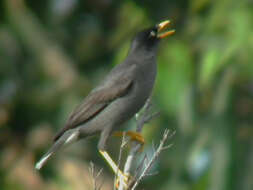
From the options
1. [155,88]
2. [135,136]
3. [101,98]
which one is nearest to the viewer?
[135,136]

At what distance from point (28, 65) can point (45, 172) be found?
232 cm

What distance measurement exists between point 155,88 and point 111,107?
10.1 feet

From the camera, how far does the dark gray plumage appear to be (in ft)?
26.1

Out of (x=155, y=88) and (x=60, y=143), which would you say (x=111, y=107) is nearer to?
(x=60, y=143)

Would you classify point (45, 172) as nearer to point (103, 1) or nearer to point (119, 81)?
point (103, 1)

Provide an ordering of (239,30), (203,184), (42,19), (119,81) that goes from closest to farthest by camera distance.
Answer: (119,81)
(239,30)
(203,184)
(42,19)

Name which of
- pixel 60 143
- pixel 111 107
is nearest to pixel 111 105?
pixel 111 107

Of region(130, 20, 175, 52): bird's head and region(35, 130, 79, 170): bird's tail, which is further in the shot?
region(130, 20, 175, 52): bird's head

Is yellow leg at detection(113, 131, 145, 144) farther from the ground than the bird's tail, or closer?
closer

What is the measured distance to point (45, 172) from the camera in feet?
46.3

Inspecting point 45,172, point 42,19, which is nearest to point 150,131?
point 45,172

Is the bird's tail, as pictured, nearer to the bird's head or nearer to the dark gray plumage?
the dark gray plumage

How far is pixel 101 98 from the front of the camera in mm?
8195

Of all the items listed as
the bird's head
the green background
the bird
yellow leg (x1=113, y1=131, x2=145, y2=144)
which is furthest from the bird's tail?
the bird's head
